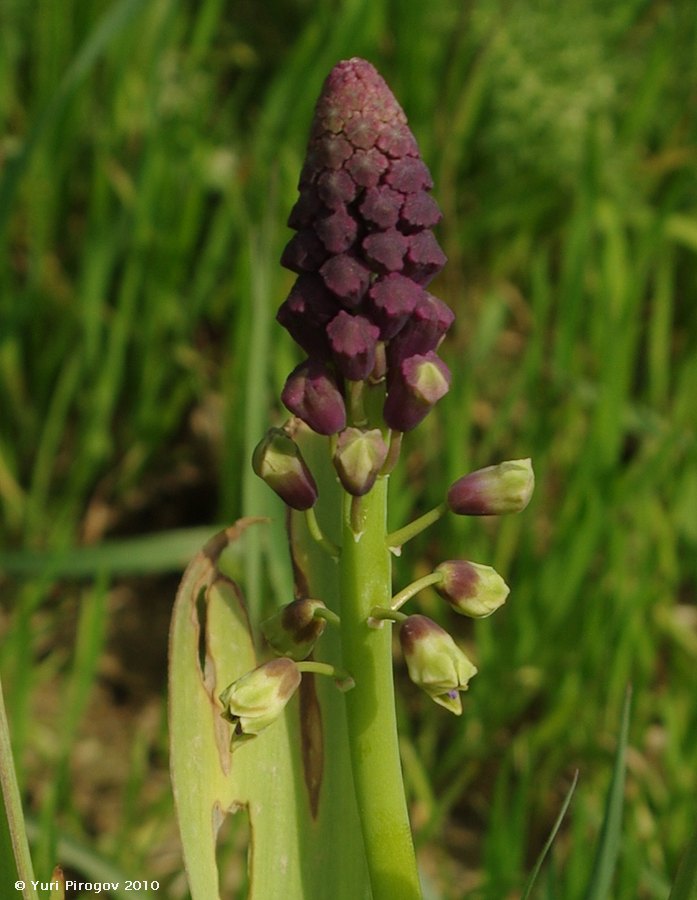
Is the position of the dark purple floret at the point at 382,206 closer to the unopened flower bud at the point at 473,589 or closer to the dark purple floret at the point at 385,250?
the dark purple floret at the point at 385,250

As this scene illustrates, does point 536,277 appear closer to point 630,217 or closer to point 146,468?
point 630,217

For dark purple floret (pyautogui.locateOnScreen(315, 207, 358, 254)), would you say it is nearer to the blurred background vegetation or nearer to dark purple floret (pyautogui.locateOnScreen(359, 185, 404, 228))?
dark purple floret (pyautogui.locateOnScreen(359, 185, 404, 228))

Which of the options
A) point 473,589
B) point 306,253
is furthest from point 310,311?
point 473,589

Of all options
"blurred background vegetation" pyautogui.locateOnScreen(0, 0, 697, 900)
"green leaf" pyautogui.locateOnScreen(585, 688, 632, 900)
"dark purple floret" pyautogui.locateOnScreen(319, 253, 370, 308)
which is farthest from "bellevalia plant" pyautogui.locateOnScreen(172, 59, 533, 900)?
"blurred background vegetation" pyautogui.locateOnScreen(0, 0, 697, 900)

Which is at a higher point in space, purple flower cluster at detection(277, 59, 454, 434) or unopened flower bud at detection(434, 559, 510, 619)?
purple flower cluster at detection(277, 59, 454, 434)

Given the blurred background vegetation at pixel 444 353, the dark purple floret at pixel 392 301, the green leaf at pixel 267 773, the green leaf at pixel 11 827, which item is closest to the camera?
the green leaf at pixel 11 827

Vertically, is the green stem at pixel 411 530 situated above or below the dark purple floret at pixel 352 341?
below

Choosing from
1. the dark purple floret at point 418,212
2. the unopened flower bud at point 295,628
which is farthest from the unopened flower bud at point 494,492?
the dark purple floret at point 418,212
